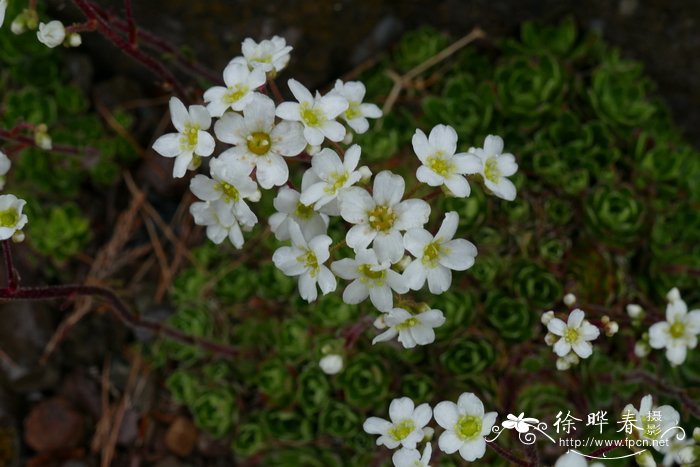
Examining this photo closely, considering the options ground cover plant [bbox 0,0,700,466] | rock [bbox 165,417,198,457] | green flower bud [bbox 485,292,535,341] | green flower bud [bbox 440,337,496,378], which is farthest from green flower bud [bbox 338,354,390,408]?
rock [bbox 165,417,198,457]

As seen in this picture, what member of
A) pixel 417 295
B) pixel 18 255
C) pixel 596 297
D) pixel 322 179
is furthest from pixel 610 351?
pixel 18 255

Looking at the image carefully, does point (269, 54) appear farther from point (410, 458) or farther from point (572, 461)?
point (572, 461)

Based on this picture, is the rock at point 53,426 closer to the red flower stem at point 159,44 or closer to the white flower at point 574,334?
the red flower stem at point 159,44

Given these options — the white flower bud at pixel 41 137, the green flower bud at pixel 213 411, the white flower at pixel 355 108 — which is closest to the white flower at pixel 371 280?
the white flower at pixel 355 108

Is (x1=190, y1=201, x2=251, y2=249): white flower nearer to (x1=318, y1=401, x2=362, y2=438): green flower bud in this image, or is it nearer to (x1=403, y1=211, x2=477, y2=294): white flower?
(x1=403, y1=211, x2=477, y2=294): white flower

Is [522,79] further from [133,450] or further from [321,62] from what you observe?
[133,450]
